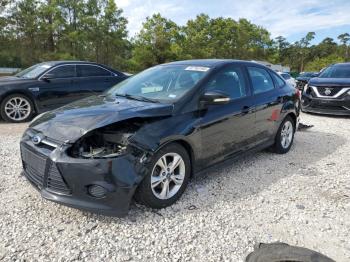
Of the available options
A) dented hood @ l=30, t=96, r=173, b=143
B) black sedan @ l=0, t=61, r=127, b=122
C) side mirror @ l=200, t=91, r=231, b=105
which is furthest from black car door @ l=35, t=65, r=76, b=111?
side mirror @ l=200, t=91, r=231, b=105

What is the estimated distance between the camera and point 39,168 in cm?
318

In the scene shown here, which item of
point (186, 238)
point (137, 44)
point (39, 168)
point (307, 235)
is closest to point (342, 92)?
point (307, 235)

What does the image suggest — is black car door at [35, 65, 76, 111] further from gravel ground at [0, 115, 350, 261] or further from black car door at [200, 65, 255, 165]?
black car door at [200, 65, 255, 165]

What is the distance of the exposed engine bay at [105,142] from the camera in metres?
3.02

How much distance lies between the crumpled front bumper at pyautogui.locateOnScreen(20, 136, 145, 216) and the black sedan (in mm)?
5228

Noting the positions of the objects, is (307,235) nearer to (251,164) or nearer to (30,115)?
(251,164)

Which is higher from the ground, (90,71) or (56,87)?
(90,71)

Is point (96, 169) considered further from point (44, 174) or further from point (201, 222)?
point (201, 222)

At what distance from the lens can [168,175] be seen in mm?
3441

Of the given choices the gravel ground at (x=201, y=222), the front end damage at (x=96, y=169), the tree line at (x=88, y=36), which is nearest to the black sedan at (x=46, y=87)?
the gravel ground at (x=201, y=222)

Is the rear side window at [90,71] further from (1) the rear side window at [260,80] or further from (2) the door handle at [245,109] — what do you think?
(2) the door handle at [245,109]

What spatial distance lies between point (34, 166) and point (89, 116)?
0.74 m

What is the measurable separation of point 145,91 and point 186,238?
1.95 meters

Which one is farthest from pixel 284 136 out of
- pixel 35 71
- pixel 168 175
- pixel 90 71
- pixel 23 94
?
pixel 35 71
